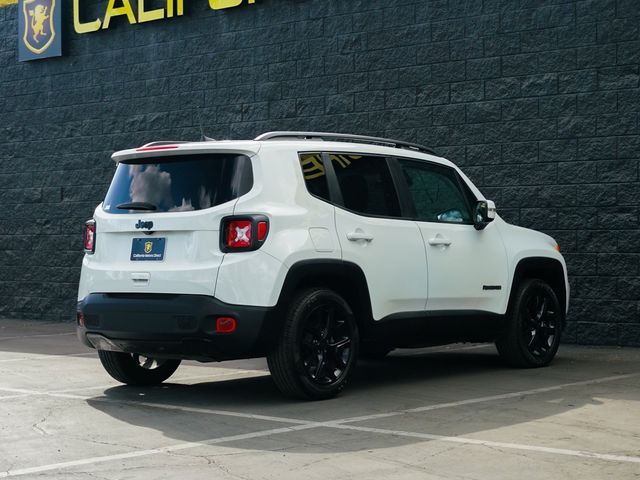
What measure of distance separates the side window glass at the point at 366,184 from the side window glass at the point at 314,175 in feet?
0.54

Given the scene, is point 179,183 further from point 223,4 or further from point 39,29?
point 39,29

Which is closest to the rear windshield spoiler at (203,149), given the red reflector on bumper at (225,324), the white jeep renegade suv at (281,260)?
the white jeep renegade suv at (281,260)

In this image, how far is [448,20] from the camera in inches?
519

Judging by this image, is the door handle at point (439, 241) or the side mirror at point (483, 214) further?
the side mirror at point (483, 214)

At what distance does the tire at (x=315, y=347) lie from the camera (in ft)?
26.1

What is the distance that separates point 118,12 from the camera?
637 inches

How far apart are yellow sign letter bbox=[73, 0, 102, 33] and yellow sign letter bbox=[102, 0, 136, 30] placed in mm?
130

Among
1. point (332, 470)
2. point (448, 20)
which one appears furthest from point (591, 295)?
point (332, 470)

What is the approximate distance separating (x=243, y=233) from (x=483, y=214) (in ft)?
8.74

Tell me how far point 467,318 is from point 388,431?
277cm

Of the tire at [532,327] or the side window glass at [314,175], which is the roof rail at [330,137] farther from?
the tire at [532,327]

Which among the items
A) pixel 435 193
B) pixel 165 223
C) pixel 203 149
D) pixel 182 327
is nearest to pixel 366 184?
pixel 435 193

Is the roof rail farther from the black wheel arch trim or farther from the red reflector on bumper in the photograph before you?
the red reflector on bumper

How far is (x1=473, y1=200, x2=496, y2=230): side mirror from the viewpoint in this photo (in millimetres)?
9688
